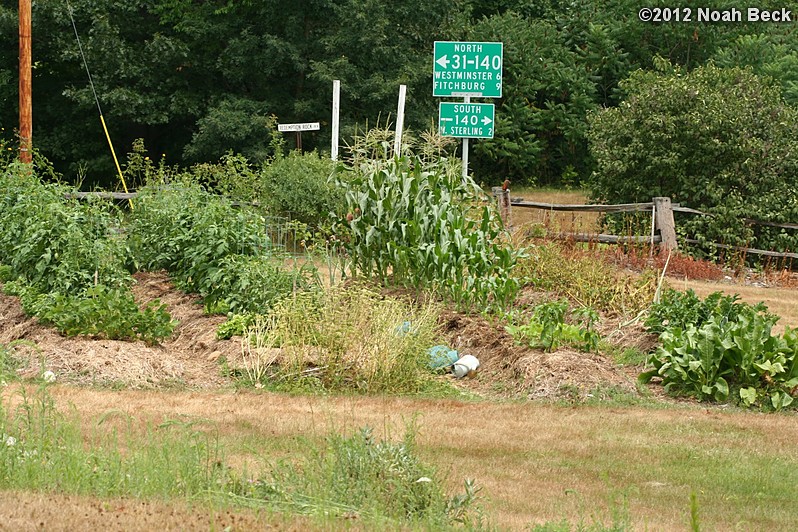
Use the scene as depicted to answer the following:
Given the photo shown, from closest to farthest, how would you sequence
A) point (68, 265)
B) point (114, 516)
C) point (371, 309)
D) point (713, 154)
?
point (114, 516)
point (371, 309)
point (68, 265)
point (713, 154)

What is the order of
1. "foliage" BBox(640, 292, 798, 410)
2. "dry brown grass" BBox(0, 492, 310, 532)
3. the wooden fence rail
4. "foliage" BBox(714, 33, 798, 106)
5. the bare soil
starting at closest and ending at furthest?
"dry brown grass" BBox(0, 492, 310, 532), the bare soil, "foliage" BBox(640, 292, 798, 410), the wooden fence rail, "foliage" BBox(714, 33, 798, 106)

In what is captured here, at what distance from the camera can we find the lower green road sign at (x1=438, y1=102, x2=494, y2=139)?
17.0 meters

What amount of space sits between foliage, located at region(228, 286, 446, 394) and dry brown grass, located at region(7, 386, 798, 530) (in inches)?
14.1

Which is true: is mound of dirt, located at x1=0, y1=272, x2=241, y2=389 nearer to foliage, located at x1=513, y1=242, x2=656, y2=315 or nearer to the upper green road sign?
foliage, located at x1=513, y1=242, x2=656, y2=315

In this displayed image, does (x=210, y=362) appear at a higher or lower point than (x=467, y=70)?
lower

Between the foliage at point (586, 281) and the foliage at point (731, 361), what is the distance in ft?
7.11

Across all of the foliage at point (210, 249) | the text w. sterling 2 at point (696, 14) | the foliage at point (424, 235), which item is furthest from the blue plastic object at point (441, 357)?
the text w. sterling 2 at point (696, 14)

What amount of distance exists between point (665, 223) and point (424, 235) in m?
7.69

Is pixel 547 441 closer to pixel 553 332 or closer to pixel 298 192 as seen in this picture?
pixel 553 332

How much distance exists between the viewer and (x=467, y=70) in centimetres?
1714

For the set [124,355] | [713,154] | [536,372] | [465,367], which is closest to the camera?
[536,372]

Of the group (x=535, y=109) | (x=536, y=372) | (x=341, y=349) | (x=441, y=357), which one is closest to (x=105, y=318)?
(x=341, y=349)

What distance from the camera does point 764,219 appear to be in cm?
1884

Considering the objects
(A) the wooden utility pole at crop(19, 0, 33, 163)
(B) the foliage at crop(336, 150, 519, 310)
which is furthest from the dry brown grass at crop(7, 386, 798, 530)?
(A) the wooden utility pole at crop(19, 0, 33, 163)
